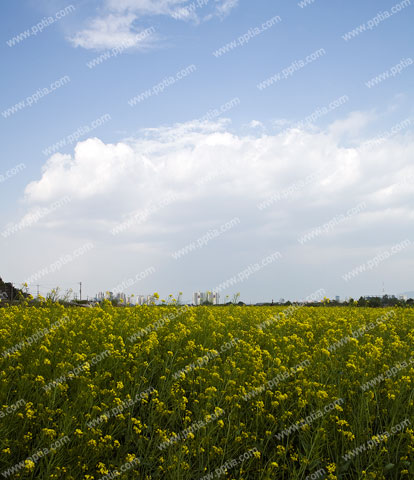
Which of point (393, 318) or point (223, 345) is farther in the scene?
point (393, 318)

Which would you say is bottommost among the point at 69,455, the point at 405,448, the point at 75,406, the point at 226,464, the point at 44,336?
the point at 405,448

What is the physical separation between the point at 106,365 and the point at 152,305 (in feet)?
11.5

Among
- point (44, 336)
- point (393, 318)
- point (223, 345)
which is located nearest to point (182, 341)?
point (223, 345)

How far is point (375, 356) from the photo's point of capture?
6848mm

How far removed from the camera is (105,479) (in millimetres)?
4715

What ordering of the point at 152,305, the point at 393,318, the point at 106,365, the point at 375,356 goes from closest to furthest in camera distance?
the point at 106,365
the point at 375,356
the point at 152,305
the point at 393,318

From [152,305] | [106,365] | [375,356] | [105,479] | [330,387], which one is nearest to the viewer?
[105,479]

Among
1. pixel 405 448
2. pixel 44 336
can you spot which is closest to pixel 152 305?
pixel 44 336

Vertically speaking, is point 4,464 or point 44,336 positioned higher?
point 44,336

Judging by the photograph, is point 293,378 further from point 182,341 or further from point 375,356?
point 182,341

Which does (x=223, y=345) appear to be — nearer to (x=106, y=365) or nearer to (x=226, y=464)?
(x=106, y=365)

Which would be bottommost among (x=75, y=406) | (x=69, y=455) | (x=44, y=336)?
(x=69, y=455)

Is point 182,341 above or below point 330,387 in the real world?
above

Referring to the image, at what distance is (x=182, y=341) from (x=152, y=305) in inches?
95.9
